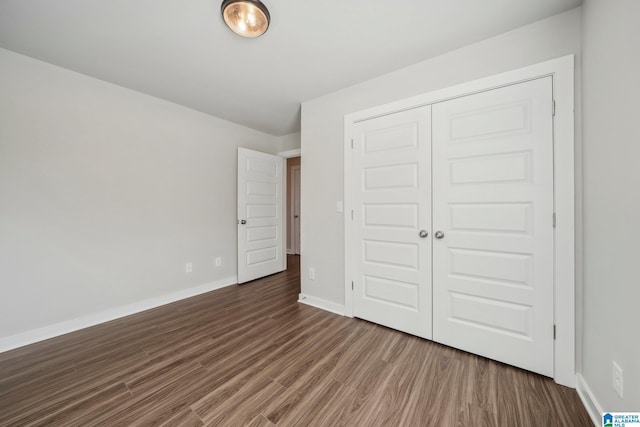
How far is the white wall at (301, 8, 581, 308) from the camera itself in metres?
1.57

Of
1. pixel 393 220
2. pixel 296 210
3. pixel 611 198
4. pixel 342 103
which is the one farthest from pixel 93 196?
pixel 296 210

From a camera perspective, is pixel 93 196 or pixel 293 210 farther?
pixel 293 210

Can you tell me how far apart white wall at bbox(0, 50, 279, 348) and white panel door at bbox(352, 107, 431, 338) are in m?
2.18

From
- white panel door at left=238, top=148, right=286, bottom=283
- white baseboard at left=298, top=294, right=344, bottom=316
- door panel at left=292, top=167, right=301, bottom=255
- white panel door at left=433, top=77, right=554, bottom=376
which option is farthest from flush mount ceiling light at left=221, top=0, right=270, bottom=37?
door panel at left=292, top=167, right=301, bottom=255

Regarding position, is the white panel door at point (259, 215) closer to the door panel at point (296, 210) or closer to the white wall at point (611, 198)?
the door panel at point (296, 210)

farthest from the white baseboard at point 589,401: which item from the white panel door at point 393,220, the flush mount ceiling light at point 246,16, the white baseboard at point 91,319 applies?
the white baseboard at point 91,319

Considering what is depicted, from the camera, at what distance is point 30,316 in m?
1.99

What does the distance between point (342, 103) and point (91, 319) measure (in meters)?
3.36

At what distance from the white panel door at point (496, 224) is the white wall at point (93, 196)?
2928 mm

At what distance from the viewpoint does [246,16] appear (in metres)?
1.50

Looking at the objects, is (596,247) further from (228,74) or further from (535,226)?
(228,74)

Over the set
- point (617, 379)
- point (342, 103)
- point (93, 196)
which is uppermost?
point (342, 103)

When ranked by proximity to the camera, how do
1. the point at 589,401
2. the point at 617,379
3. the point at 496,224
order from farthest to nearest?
the point at 496,224, the point at 589,401, the point at 617,379

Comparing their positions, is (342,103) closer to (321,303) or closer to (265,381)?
(321,303)
